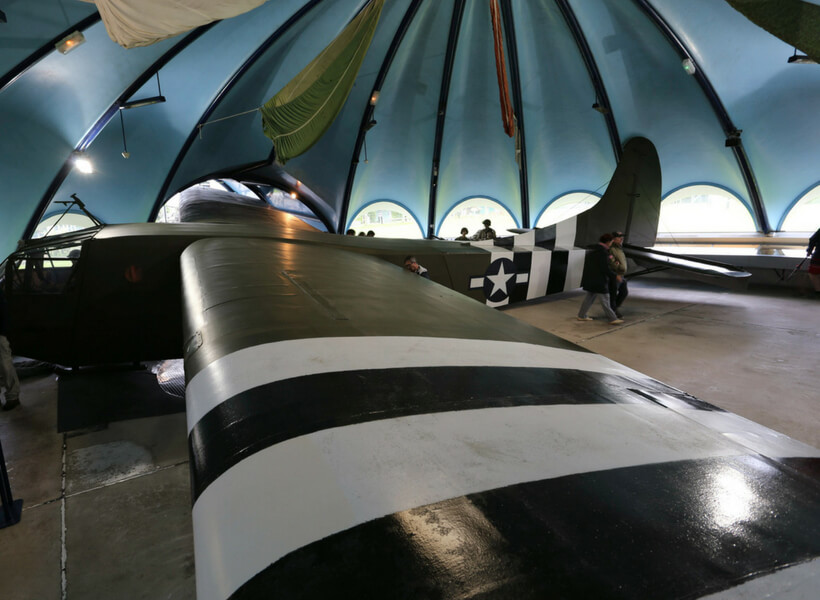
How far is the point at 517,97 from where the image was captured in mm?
14969

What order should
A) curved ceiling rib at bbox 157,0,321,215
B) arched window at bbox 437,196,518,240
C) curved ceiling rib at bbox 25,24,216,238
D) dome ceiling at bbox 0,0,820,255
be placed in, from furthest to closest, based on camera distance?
arched window at bbox 437,196,518,240, curved ceiling rib at bbox 157,0,321,215, curved ceiling rib at bbox 25,24,216,238, dome ceiling at bbox 0,0,820,255

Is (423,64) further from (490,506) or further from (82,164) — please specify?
(490,506)

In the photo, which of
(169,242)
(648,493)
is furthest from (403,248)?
(648,493)

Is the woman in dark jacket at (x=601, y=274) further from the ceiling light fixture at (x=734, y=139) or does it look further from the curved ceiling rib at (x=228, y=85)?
the curved ceiling rib at (x=228, y=85)

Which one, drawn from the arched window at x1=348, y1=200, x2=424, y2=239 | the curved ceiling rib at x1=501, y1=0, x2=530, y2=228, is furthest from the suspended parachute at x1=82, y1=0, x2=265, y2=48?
the arched window at x1=348, y1=200, x2=424, y2=239

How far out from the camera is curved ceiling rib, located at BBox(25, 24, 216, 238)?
32.4ft

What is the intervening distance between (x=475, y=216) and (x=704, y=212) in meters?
9.77

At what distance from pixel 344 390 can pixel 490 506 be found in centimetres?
55

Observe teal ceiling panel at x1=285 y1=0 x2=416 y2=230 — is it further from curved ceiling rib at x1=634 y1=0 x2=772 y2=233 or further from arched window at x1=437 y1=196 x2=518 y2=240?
curved ceiling rib at x1=634 y1=0 x2=772 y2=233

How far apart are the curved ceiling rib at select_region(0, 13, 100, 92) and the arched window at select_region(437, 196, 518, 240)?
15.0 m

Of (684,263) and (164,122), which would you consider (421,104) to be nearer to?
(164,122)

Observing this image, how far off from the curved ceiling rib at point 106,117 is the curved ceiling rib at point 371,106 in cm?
613

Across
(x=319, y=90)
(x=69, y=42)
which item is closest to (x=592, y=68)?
(x=319, y=90)

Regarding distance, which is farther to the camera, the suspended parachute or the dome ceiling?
the dome ceiling
